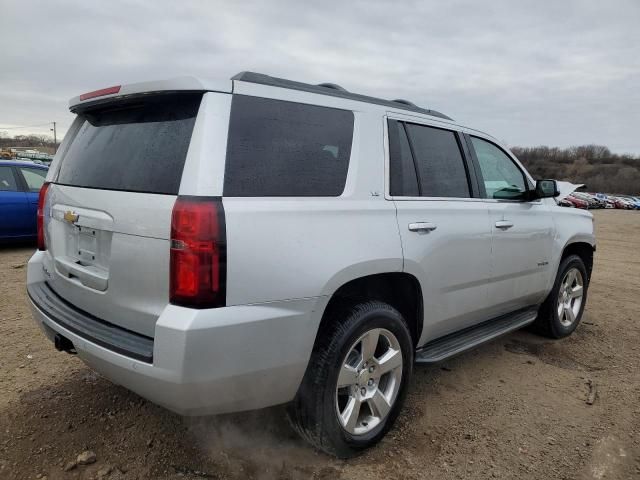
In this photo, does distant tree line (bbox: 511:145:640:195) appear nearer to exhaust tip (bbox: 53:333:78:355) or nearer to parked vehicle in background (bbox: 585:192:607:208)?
parked vehicle in background (bbox: 585:192:607:208)

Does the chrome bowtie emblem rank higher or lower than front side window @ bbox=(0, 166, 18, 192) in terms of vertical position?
higher

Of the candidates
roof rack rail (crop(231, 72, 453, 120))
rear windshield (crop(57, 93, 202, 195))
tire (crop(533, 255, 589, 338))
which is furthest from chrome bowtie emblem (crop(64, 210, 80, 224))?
tire (crop(533, 255, 589, 338))

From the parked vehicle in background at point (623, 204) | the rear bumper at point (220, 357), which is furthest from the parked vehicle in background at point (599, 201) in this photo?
the rear bumper at point (220, 357)

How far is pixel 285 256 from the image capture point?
2152mm

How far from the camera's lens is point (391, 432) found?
2.93 metres

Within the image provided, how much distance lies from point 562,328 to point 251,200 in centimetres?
377

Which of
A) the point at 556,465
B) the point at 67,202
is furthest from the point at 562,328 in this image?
the point at 67,202

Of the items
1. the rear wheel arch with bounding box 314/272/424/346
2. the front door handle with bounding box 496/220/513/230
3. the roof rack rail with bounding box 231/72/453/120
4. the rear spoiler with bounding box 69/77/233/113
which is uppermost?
the roof rack rail with bounding box 231/72/453/120

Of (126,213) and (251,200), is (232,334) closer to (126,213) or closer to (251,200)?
(251,200)

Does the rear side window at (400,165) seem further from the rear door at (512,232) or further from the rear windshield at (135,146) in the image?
the rear windshield at (135,146)

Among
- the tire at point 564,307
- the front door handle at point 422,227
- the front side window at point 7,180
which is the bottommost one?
the tire at point 564,307

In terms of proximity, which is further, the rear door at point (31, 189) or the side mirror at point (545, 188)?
the rear door at point (31, 189)

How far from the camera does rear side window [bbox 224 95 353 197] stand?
2.15 metres

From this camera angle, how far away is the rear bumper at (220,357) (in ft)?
6.39
